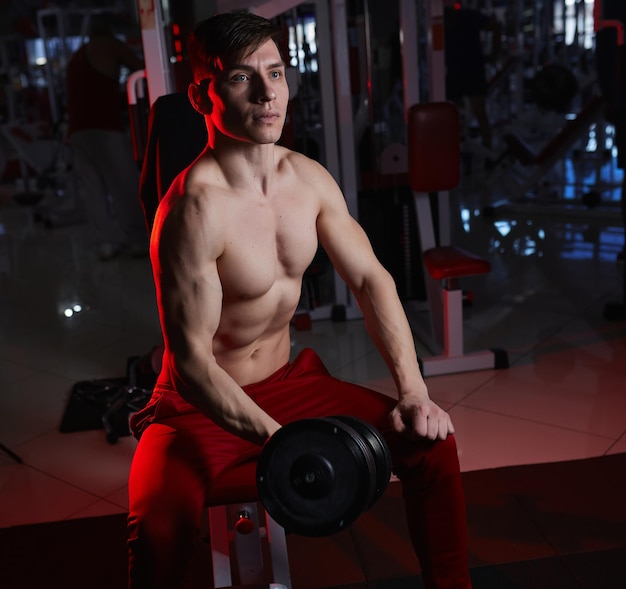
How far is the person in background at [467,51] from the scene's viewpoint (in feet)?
19.6

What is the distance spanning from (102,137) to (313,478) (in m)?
4.04

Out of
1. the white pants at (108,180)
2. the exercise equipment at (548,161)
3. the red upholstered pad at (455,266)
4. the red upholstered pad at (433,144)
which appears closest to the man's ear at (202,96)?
the red upholstered pad at (455,266)

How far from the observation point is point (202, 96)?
1.26m

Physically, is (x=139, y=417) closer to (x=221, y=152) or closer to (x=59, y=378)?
(x=221, y=152)

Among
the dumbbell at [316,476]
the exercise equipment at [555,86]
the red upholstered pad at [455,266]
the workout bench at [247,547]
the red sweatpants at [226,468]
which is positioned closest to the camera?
the dumbbell at [316,476]

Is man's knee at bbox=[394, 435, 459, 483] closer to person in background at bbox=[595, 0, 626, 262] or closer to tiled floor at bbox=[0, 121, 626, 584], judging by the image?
tiled floor at bbox=[0, 121, 626, 584]

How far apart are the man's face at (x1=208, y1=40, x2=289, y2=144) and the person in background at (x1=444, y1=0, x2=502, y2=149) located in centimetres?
492

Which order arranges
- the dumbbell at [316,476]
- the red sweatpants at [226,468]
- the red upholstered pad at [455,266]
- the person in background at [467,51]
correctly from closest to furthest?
the dumbbell at [316,476] < the red sweatpants at [226,468] < the red upholstered pad at [455,266] < the person in background at [467,51]

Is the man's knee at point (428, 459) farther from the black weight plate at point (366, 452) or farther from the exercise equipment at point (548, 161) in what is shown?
the exercise equipment at point (548, 161)

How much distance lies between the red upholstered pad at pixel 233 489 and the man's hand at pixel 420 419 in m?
0.26

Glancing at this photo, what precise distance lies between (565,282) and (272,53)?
306 cm

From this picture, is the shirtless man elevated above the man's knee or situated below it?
above

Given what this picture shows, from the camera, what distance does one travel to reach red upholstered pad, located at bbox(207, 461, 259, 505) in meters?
1.27

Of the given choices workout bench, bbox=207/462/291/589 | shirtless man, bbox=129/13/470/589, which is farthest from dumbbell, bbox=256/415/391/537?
workout bench, bbox=207/462/291/589
